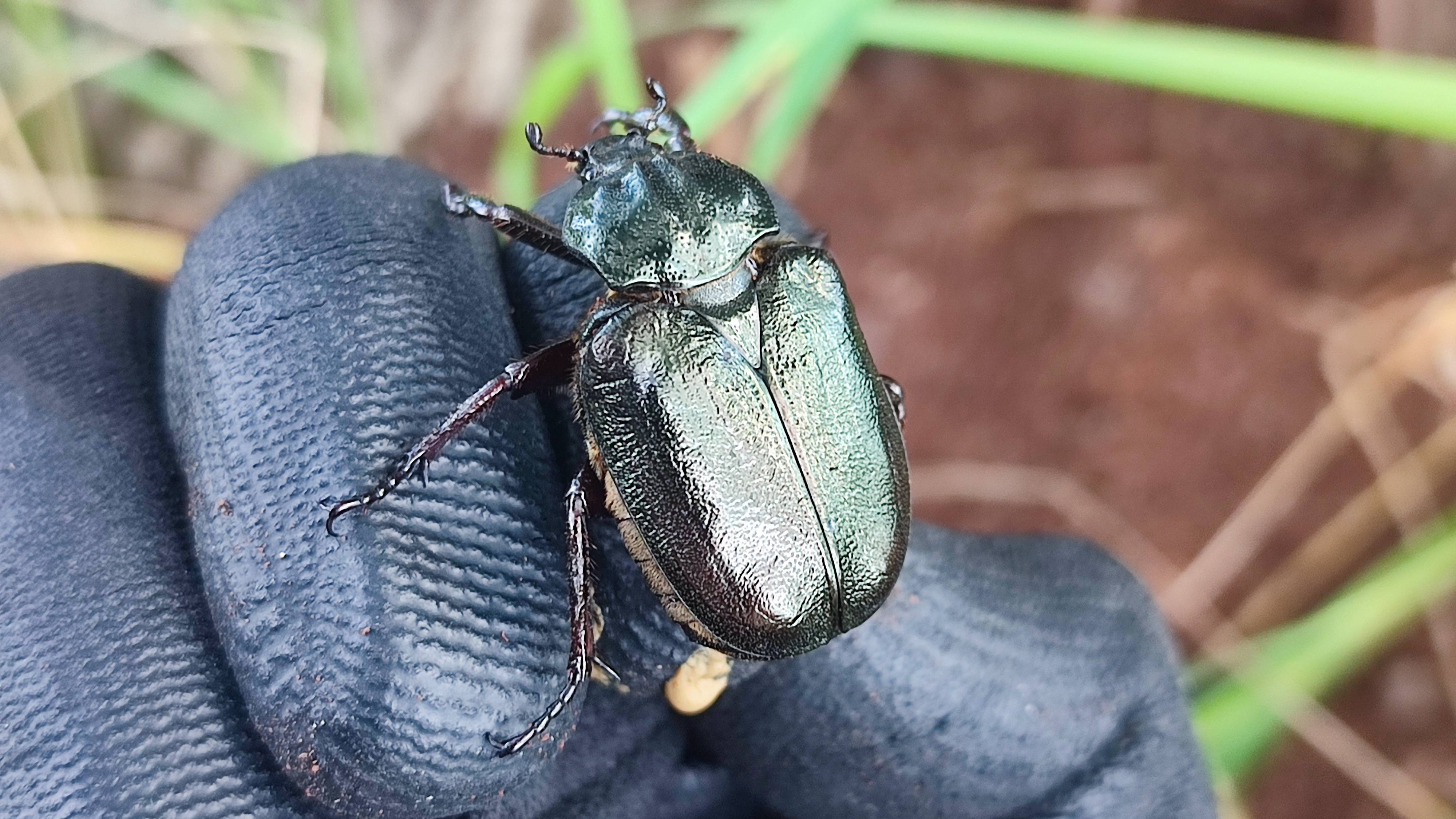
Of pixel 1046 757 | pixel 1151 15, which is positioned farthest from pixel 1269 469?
pixel 1046 757

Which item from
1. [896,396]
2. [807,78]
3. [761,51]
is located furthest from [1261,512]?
[761,51]

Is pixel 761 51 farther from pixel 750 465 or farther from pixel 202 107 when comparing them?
pixel 202 107

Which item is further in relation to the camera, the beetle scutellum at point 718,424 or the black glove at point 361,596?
the beetle scutellum at point 718,424

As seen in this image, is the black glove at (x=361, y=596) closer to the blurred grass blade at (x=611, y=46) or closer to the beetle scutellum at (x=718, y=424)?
the beetle scutellum at (x=718, y=424)

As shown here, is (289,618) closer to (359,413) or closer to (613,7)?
(359,413)

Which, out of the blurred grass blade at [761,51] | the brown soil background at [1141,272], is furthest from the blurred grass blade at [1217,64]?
the brown soil background at [1141,272]

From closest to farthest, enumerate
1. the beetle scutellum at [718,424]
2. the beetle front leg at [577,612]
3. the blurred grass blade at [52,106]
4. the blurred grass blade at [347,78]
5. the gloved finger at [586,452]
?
the beetle front leg at [577,612]
the beetle scutellum at [718,424]
the gloved finger at [586,452]
the blurred grass blade at [347,78]
the blurred grass blade at [52,106]
